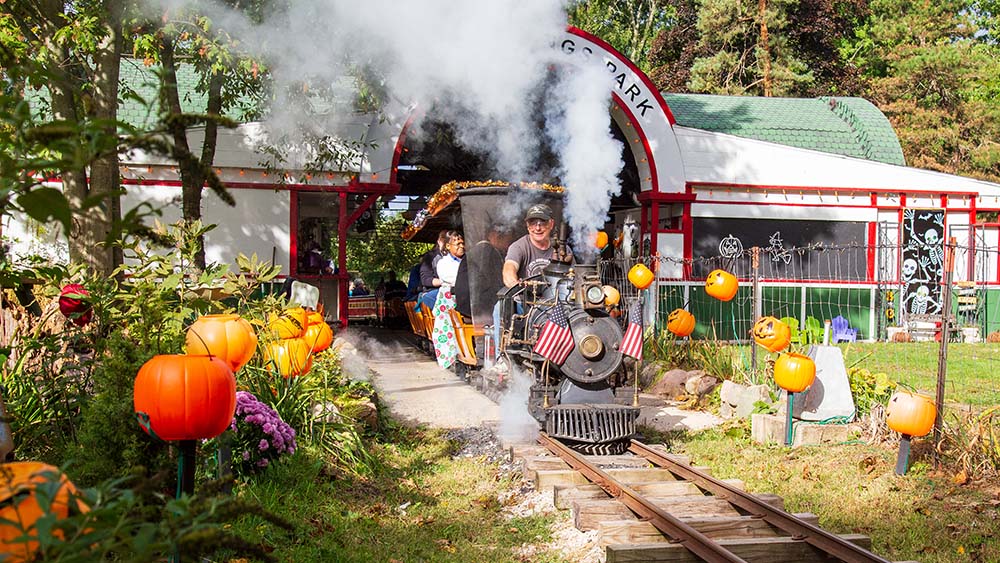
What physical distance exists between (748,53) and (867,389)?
89.3ft

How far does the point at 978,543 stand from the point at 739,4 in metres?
29.5

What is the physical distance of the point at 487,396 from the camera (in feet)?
32.9

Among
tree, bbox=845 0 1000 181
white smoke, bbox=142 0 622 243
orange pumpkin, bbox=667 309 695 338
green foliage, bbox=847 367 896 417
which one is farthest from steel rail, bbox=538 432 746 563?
tree, bbox=845 0 1000 181

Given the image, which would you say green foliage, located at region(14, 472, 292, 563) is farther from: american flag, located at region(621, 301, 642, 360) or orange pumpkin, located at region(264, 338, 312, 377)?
american flag, located at region(621, 301, 642, 360)

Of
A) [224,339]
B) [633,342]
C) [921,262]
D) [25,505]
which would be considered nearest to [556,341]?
[633,342]

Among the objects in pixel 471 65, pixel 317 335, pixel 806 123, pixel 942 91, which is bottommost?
pixel 317 335

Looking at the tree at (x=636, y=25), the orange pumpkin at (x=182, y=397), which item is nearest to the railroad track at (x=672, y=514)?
the orange pumpkin at (x=182, y=397)

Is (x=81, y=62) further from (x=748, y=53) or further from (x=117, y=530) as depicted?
(x=748, y=53)

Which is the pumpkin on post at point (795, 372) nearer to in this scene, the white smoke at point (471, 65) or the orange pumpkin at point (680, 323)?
the white smoke at point (471, 65)

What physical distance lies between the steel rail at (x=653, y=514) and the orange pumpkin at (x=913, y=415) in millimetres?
2200

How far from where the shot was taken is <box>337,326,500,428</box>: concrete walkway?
29.1 feet

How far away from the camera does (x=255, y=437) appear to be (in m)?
5.43

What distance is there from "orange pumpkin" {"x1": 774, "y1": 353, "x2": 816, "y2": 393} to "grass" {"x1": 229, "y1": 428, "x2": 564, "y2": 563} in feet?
8.68

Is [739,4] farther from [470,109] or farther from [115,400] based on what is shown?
[115,400]
